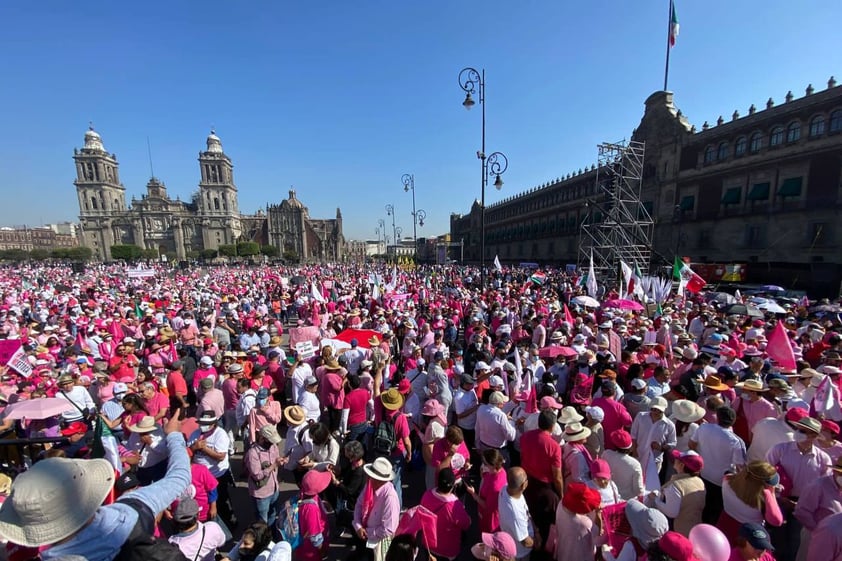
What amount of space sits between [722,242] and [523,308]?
2978 cm

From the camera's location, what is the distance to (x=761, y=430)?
3.84m

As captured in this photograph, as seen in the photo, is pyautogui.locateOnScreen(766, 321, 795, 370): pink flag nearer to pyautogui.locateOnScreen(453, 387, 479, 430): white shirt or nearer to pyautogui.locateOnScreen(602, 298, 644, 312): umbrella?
pyautogui.locateOnScreen(602, 298, 644, 312): umbrella

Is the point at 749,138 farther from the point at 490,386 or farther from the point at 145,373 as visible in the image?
the point at 145,373

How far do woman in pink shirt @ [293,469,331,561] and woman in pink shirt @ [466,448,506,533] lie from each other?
138cm

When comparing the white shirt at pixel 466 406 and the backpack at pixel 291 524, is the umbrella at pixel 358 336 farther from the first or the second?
the backpack at pixel 291 524

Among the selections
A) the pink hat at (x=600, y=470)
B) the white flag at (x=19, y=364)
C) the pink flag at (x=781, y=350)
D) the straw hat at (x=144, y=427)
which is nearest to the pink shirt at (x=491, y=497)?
the pink hat at (x=600, y=470)

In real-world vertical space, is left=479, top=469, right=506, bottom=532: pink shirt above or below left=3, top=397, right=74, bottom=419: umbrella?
below

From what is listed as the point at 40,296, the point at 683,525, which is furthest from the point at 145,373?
the point at 40,296

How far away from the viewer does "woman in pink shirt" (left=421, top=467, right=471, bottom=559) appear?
291 cm

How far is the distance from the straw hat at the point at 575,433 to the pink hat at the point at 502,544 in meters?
1.36

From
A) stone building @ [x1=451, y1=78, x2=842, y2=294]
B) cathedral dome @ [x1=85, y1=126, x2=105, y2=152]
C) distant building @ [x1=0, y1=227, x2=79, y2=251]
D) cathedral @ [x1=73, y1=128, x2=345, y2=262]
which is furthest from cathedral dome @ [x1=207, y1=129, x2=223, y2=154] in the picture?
stone building @ [x1=451, y1=78, x2=842, y2=294]

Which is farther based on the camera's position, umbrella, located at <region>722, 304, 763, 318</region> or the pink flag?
umbrella, located at <region>722, 304, 763, 318</region>

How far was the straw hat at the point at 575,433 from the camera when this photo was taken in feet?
11.7

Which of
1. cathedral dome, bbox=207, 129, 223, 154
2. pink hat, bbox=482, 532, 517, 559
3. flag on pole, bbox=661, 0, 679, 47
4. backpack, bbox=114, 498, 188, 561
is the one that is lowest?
pink hat, bbox=482, 532, 517, 559
